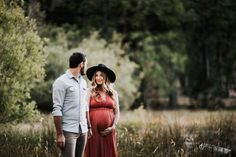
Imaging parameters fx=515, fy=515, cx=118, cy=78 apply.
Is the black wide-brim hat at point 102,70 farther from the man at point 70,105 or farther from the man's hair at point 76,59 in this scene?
the man's hair at point 76,59

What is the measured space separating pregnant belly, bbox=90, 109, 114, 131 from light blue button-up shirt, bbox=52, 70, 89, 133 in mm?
1290

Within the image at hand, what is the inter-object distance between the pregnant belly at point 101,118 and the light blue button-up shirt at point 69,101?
4.23 ft

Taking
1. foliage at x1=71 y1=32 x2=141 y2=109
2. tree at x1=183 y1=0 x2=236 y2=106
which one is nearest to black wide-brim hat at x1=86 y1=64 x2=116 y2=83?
foliage at x1=71 y1=32 x2=141 y2=109

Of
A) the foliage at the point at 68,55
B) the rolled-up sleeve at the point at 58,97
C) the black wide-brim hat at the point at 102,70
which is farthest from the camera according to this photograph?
the foliage at the point at 68,55

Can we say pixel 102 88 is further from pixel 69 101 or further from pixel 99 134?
pixel 69 101

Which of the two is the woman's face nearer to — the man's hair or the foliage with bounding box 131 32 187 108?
the man's hair

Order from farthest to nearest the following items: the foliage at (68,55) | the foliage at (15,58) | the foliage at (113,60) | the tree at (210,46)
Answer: the tree at (210,46), the foliage at (113,60), the foliage at (68,55), the foliage at (15,58)

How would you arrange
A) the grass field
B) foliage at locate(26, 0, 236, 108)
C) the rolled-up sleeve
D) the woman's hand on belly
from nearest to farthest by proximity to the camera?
the rolled-up sleeve → the woman's hand on belly → the grass field → foliage at locate(26, 0, 236, 108)

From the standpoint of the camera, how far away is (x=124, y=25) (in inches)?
1284

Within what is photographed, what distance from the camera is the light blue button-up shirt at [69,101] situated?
7164 millimetres

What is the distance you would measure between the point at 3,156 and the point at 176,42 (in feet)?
89.3

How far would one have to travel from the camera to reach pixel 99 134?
880 centimetres

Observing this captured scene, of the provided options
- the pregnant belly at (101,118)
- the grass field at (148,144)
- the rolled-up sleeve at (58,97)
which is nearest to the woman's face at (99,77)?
the pregnant belly at (101,118)

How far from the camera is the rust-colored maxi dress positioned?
8773mm
